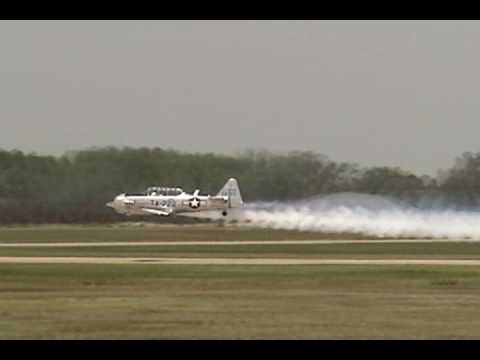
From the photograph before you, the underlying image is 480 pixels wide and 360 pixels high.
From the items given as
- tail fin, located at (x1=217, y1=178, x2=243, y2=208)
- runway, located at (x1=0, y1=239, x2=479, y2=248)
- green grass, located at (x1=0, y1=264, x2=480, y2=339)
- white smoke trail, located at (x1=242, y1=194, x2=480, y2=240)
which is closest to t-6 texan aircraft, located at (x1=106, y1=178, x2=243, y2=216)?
tail fin, located at (x1=217, y1=178, x2=243, y2=208)

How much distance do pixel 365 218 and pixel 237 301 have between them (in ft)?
165

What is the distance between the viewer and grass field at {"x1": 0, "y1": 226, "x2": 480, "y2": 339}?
26.6 meters

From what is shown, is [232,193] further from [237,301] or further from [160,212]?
[237,301]

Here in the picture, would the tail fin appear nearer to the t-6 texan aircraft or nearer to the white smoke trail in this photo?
the t-6 texan aircraft

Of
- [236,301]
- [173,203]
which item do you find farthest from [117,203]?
[236,301]

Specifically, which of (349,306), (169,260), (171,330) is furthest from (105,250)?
(171,330)

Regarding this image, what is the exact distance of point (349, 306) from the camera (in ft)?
105

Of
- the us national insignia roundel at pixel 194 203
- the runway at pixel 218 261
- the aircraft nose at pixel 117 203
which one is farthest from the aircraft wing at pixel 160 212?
the runway at pixel 218 261

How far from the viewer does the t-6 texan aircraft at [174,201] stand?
97.8 metres

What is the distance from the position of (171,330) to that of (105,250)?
34305 mm

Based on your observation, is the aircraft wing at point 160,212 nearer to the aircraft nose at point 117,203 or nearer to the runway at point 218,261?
the aircraft nose at point 117,203

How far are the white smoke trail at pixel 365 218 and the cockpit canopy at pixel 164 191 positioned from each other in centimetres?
1179
